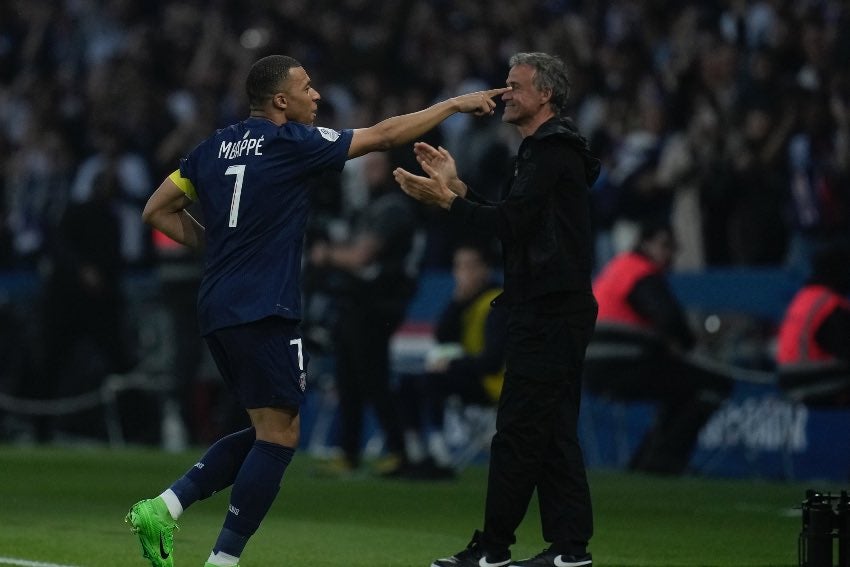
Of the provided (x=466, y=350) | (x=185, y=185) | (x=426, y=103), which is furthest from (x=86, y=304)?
(x=185, y=185)

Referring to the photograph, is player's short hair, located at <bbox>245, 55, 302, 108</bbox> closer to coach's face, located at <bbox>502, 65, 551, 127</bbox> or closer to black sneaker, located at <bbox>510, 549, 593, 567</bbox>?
coach's face, located at <bbox>502, 65, 551, 127</bbox>

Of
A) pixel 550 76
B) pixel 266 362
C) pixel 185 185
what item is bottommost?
pixel 266 362

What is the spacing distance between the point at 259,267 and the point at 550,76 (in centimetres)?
161

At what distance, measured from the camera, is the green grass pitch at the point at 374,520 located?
925 cm

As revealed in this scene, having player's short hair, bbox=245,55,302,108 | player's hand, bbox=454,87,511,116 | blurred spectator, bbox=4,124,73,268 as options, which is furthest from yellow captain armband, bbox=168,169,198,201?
blurred spectator, bbox=4,124,73,268

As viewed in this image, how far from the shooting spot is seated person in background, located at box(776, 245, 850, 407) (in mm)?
13906

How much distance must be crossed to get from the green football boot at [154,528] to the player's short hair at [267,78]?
1750 mm

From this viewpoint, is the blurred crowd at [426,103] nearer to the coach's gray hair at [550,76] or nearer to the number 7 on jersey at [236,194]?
the coach's gray hair at [550,76]

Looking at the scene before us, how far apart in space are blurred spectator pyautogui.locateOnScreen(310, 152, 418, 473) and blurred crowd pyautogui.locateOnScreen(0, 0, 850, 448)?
59 cm

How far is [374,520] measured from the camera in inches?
444

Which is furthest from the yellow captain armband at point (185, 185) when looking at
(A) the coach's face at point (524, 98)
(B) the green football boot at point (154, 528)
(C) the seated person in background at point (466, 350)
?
(C) the seated person in background at point (466, 350)

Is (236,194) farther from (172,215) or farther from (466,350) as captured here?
(466,350)

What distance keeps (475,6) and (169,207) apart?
38.7 feet

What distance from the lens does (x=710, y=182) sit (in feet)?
50.3
